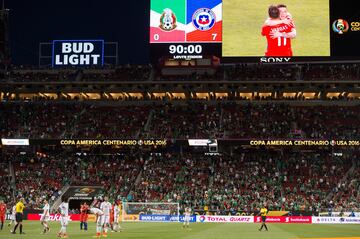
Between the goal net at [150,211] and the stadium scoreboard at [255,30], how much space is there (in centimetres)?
1562

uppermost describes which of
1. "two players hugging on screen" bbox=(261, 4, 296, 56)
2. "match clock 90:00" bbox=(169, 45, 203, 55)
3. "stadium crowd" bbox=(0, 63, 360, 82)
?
"two players hugging on screen" bbox=(261, 4, 296, 56)

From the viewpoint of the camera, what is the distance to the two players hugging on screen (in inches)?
2157

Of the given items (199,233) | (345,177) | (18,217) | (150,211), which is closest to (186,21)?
(150,211)

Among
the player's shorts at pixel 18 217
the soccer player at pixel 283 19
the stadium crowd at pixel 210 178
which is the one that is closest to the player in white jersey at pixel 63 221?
the player's shorts at pixel 18 217

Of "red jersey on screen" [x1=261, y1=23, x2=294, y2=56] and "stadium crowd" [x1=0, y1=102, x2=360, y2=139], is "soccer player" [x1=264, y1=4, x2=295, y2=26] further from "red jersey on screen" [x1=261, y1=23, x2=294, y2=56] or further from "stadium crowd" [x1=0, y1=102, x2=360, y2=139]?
"stadium crowd" [x1=0, y1=102, x2=360, y2=139]

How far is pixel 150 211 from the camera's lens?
50.5 meters

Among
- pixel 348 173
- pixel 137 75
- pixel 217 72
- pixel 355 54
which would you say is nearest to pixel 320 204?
pixel 348 173

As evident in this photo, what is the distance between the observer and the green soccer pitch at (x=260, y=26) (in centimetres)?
5459

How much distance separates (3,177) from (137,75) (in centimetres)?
1884

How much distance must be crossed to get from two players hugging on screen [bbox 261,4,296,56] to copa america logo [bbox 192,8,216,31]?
5400 mm

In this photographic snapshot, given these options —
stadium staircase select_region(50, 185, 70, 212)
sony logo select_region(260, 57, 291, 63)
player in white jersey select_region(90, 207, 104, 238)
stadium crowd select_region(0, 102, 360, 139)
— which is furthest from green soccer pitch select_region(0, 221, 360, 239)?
stadium crowd select_region(0, 102, 360, 139)

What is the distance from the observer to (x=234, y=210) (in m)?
49.7

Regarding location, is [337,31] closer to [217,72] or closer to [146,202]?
[217,72]

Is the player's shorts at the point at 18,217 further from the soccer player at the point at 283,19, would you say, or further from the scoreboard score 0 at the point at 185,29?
the soccer player at the point at 283,19
